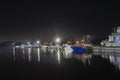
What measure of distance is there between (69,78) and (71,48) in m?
67.7

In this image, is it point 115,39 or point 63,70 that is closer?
point 63,70

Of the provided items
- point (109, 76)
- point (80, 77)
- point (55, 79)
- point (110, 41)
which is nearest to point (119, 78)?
point (109, 76)

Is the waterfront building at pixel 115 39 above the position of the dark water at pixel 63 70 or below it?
above

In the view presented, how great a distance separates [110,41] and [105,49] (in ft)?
25.2

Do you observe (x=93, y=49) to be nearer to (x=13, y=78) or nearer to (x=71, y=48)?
(x=71, y=48)

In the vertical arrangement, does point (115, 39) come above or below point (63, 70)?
above

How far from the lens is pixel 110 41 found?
85750 millimetres

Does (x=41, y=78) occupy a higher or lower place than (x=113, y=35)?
lower

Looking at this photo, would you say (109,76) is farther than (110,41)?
No

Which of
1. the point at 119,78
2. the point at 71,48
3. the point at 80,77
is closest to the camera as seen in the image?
the point at 119,78

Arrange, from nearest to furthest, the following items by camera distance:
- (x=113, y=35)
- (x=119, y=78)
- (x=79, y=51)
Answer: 1. (x=119, y=78)
2. (x=113, y=35)
3. (x=79, y=51)

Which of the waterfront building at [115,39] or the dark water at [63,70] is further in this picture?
the waterfront building at [115,39]

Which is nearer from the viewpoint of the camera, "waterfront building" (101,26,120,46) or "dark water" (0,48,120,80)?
"dark water" (0,48,120,80)

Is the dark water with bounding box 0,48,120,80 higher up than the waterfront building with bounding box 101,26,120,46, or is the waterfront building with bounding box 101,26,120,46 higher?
the waterfront building with bounding box 101,26,120,46
